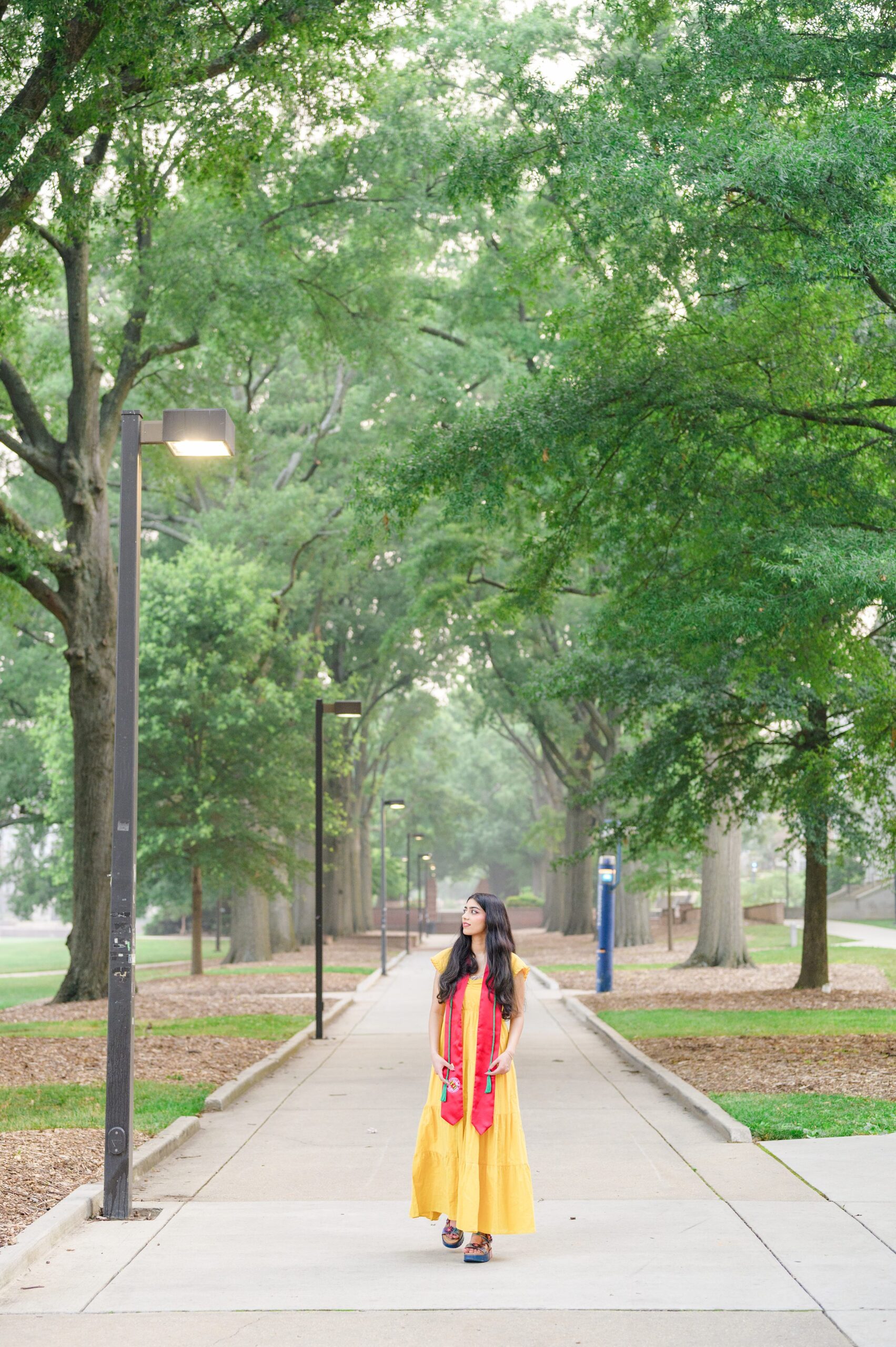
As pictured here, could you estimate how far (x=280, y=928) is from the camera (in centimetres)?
4378

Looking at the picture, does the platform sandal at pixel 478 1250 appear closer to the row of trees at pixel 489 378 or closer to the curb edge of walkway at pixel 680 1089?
the curb edge of walkway at pixel 680 1089

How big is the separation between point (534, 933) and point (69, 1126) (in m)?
61.8

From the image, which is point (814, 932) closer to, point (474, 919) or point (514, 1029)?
point (514, 1029)

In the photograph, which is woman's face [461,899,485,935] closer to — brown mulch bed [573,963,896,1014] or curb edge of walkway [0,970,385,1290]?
curb edge of walkway [0,970,385,1290]

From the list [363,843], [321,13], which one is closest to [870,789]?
[321,13]

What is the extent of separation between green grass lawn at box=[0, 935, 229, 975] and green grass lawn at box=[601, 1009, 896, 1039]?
31312 millimetres

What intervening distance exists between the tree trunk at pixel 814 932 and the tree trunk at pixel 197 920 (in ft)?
42.3

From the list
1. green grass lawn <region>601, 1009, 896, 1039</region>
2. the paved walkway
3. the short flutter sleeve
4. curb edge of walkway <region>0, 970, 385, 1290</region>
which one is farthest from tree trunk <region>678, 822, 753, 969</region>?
the short flutter sleeve

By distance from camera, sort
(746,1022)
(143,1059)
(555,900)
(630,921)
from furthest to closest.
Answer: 1. (555,900)
2. (630,921)
3. (746,1022)
4. (143,1059)

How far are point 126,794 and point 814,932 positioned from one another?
57.9ft

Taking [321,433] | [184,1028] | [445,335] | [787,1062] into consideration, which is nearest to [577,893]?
[321,433]

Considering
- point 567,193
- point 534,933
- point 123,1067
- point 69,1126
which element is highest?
point 567,193

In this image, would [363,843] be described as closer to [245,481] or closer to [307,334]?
[245,481]

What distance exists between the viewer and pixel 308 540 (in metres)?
35.2
